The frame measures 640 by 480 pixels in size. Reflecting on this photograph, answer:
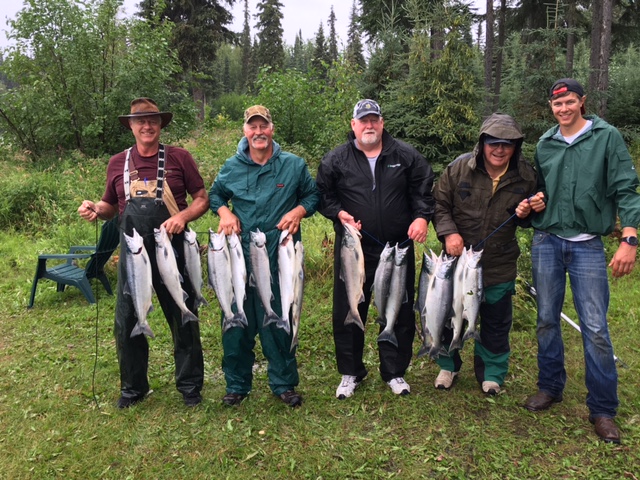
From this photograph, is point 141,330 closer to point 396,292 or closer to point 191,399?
point 191,399

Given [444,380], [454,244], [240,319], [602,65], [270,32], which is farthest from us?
[270,32]

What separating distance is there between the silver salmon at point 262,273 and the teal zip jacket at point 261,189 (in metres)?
0.14

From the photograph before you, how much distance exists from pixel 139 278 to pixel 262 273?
39.3 inches

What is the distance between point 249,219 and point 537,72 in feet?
38.2

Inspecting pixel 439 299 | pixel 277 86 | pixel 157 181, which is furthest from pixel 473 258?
pixel 277 86

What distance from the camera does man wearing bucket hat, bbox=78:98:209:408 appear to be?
3877 millimetres

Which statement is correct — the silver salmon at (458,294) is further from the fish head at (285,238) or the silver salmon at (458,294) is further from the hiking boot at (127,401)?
the hiking boot at (127,401)

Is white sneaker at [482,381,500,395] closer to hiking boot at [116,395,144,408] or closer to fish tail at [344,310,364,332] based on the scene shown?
fish tail at [344,310,364,332]

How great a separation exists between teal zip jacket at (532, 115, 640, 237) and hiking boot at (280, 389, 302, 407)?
2661mm

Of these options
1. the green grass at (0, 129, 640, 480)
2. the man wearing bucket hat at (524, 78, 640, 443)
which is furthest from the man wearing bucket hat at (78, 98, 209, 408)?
the man wearing bucket hat at (524, 78, 640, 443)

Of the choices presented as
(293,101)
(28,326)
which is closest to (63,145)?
(293,101)

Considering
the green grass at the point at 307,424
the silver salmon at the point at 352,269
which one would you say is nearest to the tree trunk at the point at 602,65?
the green grass at the point at 307,424

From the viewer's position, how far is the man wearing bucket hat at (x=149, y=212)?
388 centimetres

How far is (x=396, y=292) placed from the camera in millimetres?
3980
